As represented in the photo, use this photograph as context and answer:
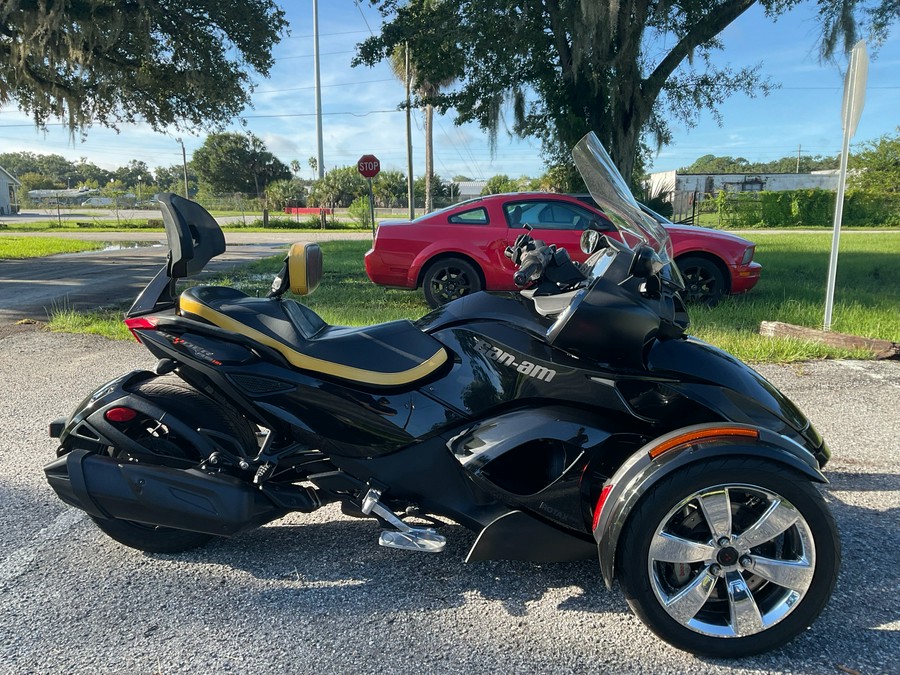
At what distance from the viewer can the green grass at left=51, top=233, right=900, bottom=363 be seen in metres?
5.91

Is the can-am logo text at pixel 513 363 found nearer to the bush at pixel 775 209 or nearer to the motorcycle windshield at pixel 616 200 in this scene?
the motorcycle windshield at pixel 616 200

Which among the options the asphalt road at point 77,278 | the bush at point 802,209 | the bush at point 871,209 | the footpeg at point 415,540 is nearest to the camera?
the footpeg at point 415,540

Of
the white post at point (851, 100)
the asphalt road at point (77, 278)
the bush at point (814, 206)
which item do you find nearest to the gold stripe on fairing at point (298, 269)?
the white post at point (851, 100)

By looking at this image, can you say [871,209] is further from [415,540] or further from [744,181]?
[415,540]

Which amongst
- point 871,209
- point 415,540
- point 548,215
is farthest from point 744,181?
point 415,540

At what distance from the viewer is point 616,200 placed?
2635 mm

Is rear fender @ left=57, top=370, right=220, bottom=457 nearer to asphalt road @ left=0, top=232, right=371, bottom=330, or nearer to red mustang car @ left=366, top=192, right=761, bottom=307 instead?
red mustang car @ left=366, top=192, right=761, bottom=307

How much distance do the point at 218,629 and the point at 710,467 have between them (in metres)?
1.86

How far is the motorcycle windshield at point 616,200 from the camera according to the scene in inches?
99.2

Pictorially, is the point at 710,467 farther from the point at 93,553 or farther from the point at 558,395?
the point at 93,553

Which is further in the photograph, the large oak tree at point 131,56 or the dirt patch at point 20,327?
the large oak tree at point 131,56

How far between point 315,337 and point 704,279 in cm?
691

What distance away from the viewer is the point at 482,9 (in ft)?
45.7

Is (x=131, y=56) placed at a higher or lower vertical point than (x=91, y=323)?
higher
